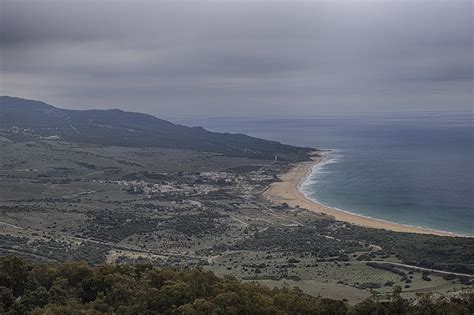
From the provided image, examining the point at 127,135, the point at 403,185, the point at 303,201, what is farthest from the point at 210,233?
the point at 127,135

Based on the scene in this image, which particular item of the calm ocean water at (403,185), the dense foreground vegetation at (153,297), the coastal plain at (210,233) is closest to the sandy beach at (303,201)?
the coastal plain at (210,233)

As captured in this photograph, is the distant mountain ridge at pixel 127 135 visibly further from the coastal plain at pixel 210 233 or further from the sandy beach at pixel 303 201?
the coastal plain at pixel 210 233

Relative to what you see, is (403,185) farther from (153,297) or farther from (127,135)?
(127,135)

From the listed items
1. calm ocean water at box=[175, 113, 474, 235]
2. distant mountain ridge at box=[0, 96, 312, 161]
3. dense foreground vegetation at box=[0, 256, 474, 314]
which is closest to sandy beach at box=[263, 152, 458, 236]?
calm ocean water at box=[175, 113, 474, 235]

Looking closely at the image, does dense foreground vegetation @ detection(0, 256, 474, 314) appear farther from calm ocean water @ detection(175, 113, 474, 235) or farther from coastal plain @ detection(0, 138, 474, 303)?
calm ocean water @ detection(175, 113, 474, 235)

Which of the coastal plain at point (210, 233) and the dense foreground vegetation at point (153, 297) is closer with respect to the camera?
the dense foreground vegetation at point (153, 297)

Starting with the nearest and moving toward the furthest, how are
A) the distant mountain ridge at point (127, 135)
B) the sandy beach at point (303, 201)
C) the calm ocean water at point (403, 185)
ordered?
the sandy beach at point (303, 201)
the calm ocean water at point (403, 185)
the distant mountain ridge at point (127, 135)

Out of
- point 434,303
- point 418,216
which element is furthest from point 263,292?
point 418,216
